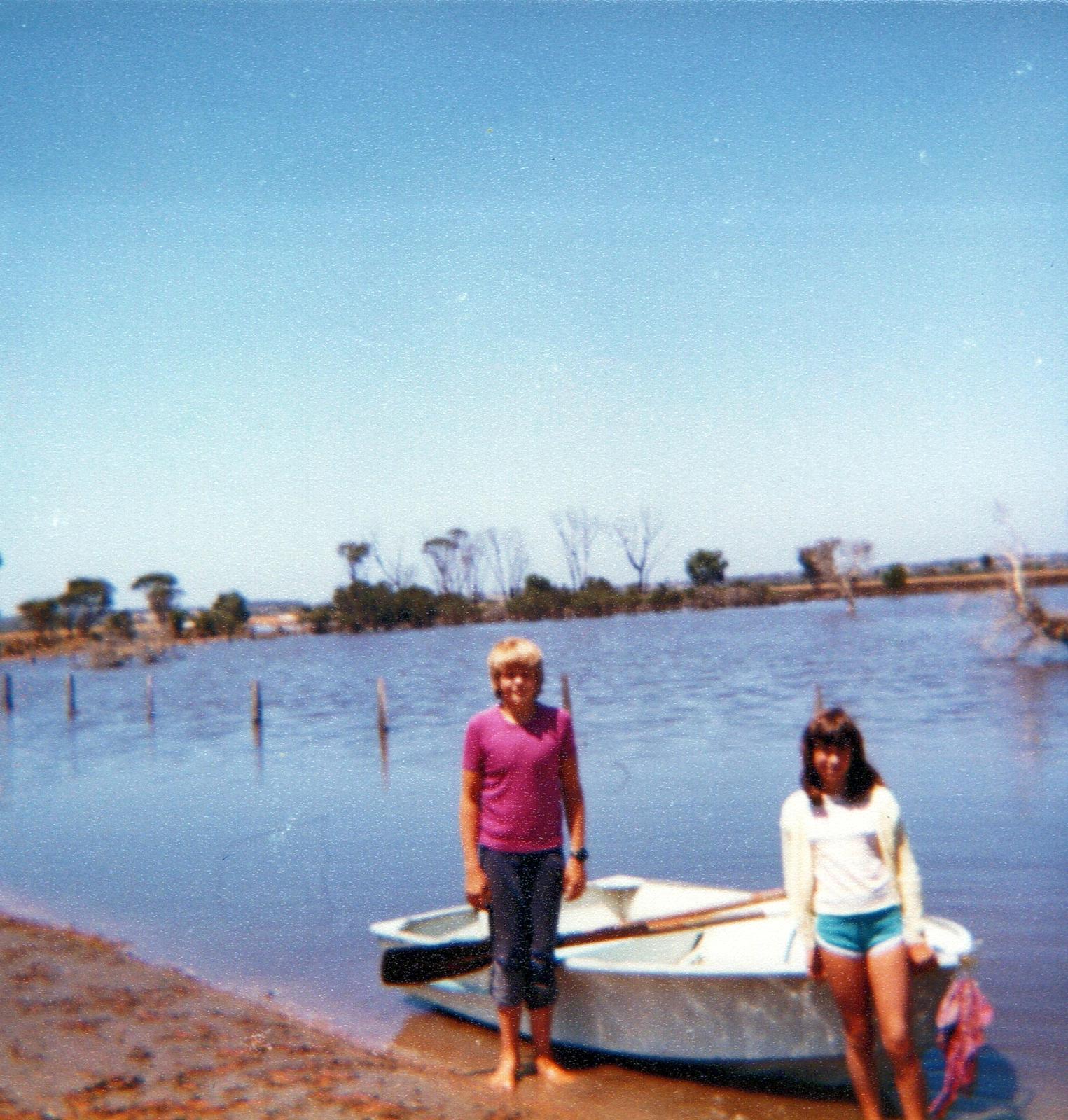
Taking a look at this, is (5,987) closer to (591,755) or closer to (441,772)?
(441,772)

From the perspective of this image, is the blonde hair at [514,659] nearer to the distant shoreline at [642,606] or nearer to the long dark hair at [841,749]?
the long dark hair at [841,749]

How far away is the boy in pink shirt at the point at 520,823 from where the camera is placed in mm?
4902

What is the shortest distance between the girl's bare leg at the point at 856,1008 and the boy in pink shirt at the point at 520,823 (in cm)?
124

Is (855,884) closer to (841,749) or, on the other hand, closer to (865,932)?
(865,932)

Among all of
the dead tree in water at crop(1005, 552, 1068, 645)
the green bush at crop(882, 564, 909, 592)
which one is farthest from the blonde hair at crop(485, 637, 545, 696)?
the green bush at crop(882, 564, 909, 592)

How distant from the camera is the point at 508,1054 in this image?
17.7 ft

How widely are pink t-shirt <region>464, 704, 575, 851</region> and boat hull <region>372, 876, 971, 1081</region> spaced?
1.18 m

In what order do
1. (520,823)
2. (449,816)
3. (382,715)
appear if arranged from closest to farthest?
1. (520,823)
2. (449,816)
3. (382,715)

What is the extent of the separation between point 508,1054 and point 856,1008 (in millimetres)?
1931

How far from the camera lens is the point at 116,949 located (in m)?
8.95

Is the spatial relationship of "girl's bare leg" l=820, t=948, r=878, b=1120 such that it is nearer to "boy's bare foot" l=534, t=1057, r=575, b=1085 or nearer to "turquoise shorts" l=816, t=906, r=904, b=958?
"turquoise shorts" l=816, t=906, r=904, b=958

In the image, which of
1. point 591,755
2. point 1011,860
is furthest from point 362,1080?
point 591,755

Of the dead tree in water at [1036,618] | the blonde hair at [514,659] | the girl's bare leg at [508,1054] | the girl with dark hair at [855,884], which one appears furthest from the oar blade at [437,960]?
the dead tree in water at [1036,618]

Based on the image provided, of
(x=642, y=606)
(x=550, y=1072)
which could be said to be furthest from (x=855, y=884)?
(x=642, y=606)
